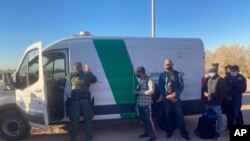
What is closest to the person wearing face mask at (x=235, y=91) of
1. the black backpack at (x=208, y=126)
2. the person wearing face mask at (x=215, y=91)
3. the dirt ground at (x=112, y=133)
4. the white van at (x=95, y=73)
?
the dirt ground at (x=112, y=133)

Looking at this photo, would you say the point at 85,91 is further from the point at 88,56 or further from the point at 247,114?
the point at 247,114

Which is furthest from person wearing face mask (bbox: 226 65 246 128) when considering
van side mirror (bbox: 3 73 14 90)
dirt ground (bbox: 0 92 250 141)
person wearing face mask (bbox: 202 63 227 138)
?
van side mirror (bbox: 3 73 14 90)

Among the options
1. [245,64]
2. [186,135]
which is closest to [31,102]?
[186,135]

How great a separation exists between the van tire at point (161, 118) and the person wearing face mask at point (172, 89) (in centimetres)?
70

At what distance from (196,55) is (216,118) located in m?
1.93

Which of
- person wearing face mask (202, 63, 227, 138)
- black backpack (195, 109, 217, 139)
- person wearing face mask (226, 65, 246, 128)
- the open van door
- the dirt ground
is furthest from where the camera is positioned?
person wearing face mask (226, 65, 246, 128)

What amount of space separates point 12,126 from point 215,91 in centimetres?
512

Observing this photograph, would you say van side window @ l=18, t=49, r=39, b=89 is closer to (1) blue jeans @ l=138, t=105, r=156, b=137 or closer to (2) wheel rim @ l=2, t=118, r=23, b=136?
(2) wheel rim @ l=2, t=118, r=23, b=136

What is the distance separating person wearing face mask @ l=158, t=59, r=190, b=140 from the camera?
25.3 ft

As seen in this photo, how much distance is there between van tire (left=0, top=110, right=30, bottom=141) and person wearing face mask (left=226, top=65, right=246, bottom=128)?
5410mm

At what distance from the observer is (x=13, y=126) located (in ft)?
26.1

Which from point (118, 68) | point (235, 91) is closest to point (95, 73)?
point (118, 68)

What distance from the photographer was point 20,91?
311 inches

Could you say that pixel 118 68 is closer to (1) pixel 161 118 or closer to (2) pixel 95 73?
(2) pixel 95 73
